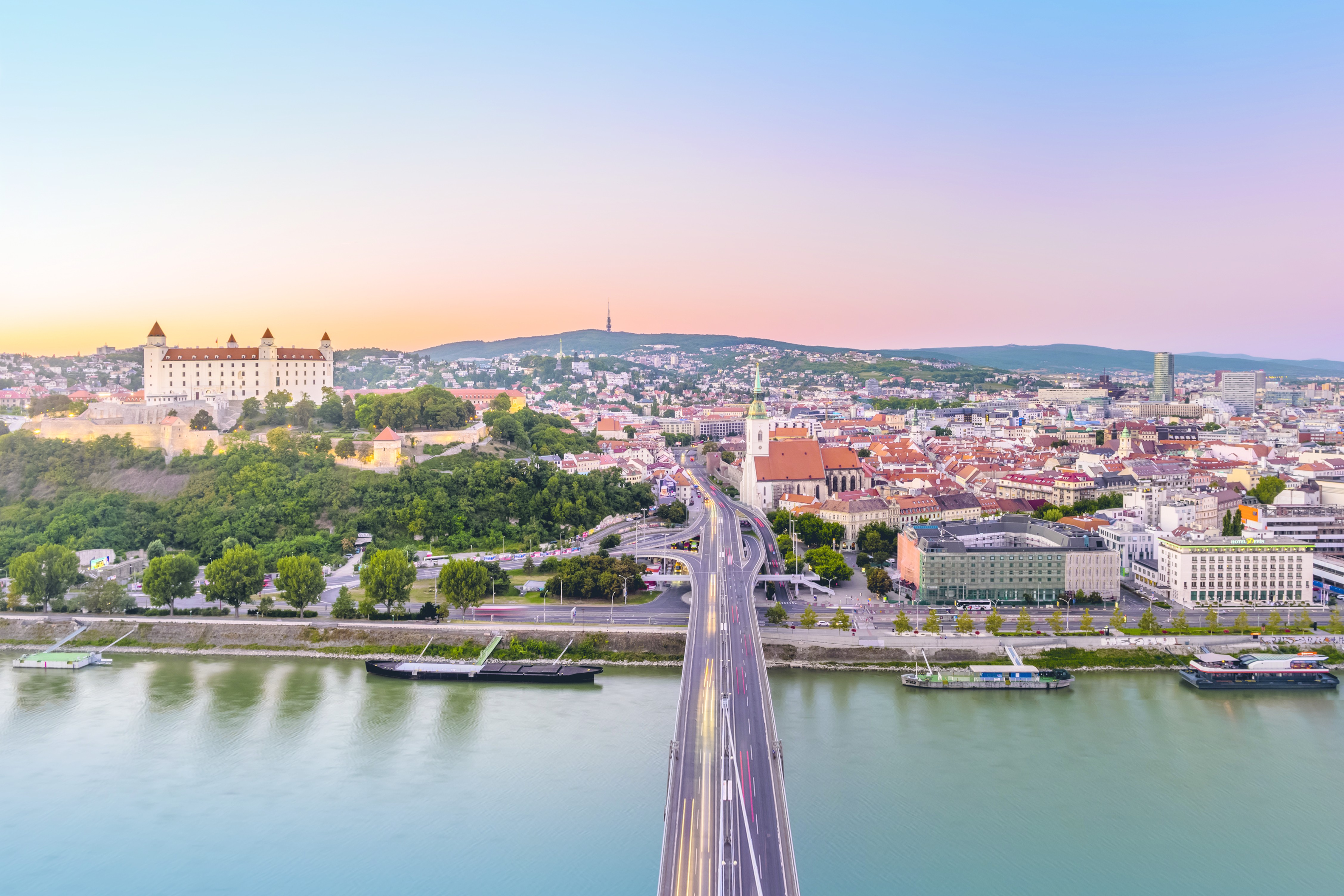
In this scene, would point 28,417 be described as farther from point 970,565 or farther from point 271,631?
point 970,565

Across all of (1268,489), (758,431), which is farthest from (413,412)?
(1268,489)

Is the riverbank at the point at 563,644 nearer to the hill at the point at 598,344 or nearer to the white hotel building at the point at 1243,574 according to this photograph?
the white hotel building at the point at 1243,574

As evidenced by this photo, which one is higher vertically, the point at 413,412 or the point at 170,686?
the point at 413,412

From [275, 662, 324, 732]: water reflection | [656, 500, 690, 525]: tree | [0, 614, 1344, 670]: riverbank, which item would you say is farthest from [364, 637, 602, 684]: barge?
[656, 500, 690, 525]: tree

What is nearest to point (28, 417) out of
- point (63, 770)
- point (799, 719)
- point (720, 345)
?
point (63, 770)

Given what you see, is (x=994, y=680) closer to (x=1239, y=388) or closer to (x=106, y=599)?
(x=106, y=599)

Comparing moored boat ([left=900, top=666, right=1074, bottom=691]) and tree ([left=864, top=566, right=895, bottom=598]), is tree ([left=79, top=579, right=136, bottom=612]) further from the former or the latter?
moored boat ([left=900, top=666, right=1074, bottom=691])

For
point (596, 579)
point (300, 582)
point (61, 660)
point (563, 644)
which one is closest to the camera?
point (61, 660)
